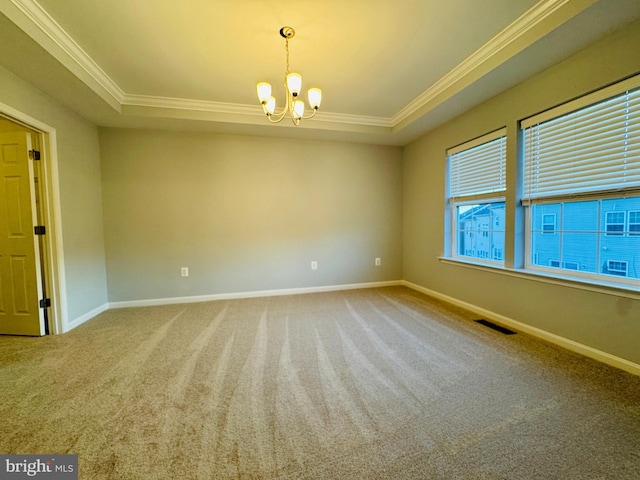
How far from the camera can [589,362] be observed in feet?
6.52

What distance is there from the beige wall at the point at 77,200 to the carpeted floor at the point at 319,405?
623 mm

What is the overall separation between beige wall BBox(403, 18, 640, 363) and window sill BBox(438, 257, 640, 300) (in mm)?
34

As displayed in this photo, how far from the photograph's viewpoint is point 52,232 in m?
2.67

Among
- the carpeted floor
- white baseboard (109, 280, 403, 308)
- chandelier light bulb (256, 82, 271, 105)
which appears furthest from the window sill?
chandelier light bulb (256, 82, 271, 105)

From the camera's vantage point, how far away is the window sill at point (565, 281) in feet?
6.09

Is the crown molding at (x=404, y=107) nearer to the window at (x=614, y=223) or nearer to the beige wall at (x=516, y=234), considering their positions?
the beige wall at (x=516, y=234)

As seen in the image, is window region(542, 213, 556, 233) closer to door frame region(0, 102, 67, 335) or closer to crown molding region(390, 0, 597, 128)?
crown molding region(390, 0, 597, 128)

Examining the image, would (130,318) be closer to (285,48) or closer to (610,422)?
(285,48)

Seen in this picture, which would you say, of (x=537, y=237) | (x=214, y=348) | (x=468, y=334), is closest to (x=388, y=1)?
(x=537, y=237)

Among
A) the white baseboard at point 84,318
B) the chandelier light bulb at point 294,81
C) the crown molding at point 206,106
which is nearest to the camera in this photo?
the chandelier light bulb at point 294,81

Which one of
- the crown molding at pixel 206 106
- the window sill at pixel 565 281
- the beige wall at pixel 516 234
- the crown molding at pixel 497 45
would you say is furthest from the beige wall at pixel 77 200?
the window sill at pixel 565 281

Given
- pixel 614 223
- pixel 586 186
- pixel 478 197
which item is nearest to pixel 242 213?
pixel 478 197

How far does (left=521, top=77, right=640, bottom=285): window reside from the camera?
1907mm

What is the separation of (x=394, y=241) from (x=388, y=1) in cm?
338
